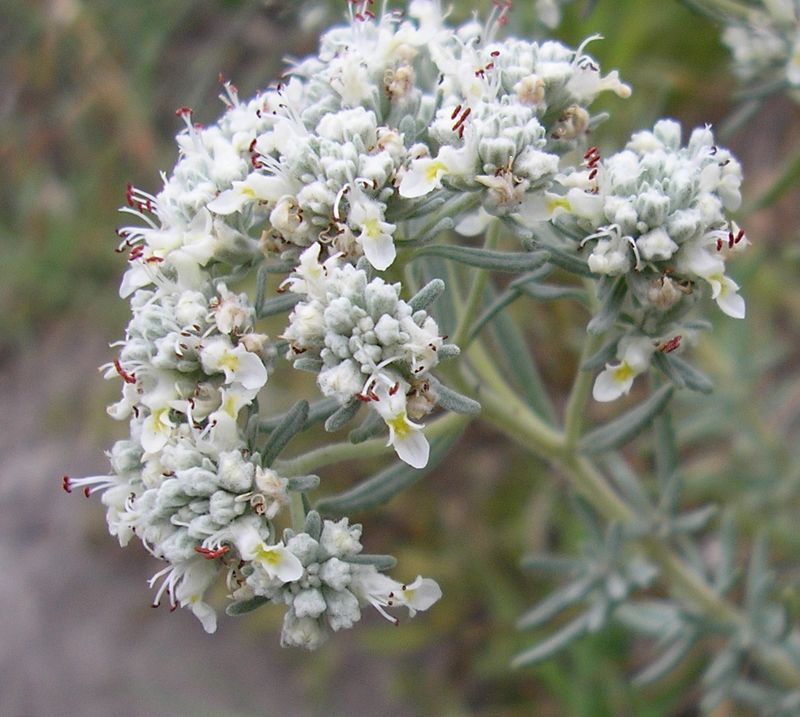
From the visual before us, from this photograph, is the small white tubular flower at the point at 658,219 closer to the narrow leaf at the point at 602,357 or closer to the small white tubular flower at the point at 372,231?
the narrow leaf at the point at 602,357

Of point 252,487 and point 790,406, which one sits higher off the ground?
point 252,487

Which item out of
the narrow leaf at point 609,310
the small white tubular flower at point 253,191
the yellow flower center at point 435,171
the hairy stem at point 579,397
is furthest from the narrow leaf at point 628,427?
the small white tubular flower at point 253,191

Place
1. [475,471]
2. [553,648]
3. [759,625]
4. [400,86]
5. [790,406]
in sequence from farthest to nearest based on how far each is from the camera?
[475,471] → [790,406] → [759,625] → [553,648] → [400,86]

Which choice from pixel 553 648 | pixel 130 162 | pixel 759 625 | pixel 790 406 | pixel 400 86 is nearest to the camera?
pixel 400 86

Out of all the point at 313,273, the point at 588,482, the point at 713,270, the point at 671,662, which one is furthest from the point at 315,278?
the point at 671,662

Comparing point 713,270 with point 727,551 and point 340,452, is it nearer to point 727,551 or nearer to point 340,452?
point 340,452

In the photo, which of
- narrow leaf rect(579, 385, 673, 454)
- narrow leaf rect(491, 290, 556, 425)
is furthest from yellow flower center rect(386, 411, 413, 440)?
narrow leaf rect(491, 290, 556, 425)

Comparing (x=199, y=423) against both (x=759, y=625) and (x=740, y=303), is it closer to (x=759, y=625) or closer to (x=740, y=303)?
(x=740, y=303)

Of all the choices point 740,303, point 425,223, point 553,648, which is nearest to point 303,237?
point 425,223
